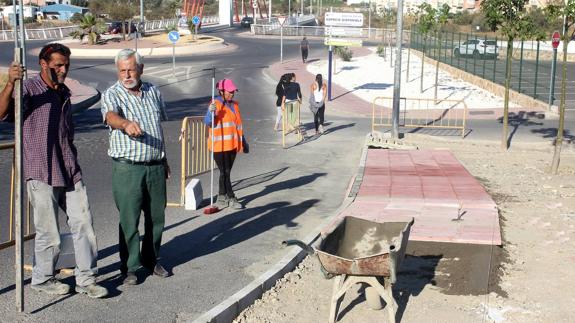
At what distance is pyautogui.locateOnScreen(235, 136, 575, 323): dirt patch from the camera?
22.3 feet

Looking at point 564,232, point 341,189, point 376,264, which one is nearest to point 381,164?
point 341,189

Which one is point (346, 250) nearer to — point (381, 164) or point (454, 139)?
point (381, 164)

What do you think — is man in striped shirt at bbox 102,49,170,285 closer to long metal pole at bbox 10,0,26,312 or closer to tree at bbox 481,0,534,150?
long metal pole at bbox 10,0,26,312

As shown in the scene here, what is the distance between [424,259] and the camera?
28.0ft

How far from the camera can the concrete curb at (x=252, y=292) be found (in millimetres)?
6230

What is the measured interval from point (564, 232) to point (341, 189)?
3.77m

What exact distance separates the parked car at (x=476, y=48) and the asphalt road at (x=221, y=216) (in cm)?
1394

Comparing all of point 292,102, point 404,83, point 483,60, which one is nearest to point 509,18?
point 292,102

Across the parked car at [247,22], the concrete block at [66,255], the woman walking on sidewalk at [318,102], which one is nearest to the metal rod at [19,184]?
the concrete block at [66,255]

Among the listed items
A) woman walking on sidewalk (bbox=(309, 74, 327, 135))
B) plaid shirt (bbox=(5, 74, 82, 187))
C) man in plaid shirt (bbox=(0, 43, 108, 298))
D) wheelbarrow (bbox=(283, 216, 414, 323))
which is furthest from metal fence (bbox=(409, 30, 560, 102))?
plaid shirt (bbox=(5, 74, 82, 187))

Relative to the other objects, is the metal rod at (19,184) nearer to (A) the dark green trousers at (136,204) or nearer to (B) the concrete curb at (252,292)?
(A) the dark green trousers at (136,204)

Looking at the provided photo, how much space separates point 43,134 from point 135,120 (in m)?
0.78

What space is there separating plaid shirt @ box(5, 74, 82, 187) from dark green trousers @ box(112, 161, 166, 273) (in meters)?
0.54

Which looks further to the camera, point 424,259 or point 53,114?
point 424,259
